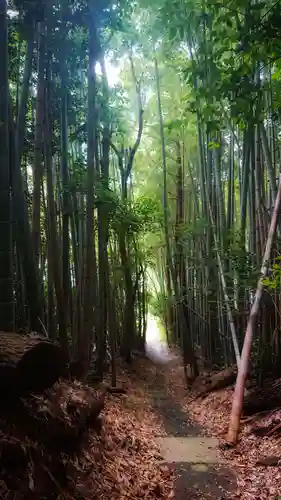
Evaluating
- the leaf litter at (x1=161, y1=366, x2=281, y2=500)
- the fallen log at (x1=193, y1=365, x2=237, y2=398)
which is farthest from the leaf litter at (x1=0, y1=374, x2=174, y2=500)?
the fallen log at (x1=193, y1=365, x2=237, y2=398)

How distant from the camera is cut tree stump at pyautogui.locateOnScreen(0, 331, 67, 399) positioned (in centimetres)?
232

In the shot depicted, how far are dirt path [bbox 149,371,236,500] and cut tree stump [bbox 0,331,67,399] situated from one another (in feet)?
4.60

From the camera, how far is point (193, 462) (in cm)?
375

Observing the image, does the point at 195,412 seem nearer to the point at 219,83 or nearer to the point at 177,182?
the point at 219,83

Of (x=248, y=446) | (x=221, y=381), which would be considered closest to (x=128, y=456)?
(x=248, y=446)

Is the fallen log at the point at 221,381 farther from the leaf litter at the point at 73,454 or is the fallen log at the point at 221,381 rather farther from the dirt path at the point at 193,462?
the leaf litter at the point at 73,454

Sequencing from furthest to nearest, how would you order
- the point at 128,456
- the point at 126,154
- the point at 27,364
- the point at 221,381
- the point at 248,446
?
1. the point at 126,154
2. the point at 221,381
3. the point at 248,446
4. the point at 128,456
5. the point at 27,364

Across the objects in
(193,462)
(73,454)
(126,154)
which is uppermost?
(126,154)

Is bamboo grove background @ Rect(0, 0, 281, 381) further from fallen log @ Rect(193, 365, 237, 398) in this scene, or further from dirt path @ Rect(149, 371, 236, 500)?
dirt path @ Rect(149, 371, 236, 500)

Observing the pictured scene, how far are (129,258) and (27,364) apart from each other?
6.65 metres

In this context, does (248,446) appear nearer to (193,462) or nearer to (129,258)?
(193,462)

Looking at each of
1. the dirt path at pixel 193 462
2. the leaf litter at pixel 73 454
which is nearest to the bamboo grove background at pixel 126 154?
the leaf litter at pixel 73 454

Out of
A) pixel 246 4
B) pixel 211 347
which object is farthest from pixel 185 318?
pixel 246 4

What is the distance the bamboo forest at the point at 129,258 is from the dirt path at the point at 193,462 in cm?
2
